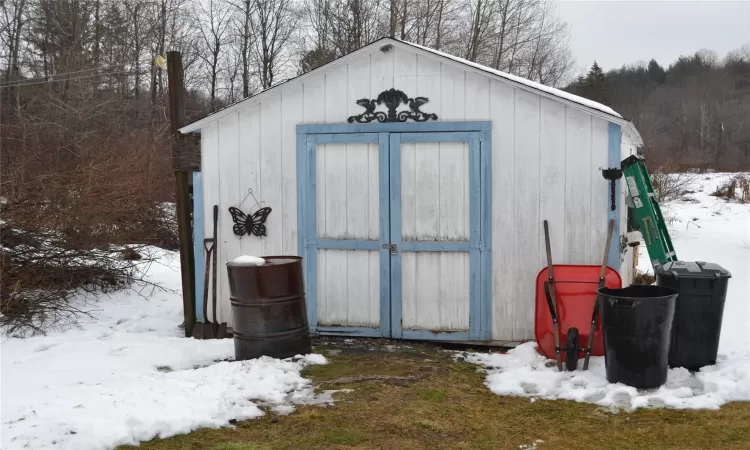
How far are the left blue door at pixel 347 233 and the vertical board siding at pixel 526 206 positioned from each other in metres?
1.36

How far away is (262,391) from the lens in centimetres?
520

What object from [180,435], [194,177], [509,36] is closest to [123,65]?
[509,36]

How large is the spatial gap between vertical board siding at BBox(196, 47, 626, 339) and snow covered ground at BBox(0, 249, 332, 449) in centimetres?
109

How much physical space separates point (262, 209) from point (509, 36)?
24282 millimetres

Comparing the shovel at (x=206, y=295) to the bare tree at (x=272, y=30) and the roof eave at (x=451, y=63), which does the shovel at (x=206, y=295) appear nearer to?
the roof eave at (x=451, y=63)

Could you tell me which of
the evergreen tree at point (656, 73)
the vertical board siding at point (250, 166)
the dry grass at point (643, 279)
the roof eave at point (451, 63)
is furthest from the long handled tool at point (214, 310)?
the evergreen tree at point (656, 73)

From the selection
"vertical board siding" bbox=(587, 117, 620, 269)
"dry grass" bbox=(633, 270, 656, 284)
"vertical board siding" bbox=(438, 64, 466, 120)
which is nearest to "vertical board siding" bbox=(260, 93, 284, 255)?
"vertical board siding" bbox=(438, 64, 466, 120)

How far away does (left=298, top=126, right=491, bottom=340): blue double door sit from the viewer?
6.77 meters

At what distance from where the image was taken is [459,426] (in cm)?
457

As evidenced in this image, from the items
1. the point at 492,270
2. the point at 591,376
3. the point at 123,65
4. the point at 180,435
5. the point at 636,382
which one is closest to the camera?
the point at 180,435

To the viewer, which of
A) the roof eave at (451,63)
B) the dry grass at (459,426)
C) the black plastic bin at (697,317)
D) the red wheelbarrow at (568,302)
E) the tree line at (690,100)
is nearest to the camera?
the dry grass at (459,426)

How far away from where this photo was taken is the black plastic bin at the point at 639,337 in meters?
5.07

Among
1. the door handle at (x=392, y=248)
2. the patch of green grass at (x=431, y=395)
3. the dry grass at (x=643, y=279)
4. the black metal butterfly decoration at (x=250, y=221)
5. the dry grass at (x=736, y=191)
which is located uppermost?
the dry grass at (x=736, y=191)

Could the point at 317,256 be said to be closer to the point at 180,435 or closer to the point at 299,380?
the point at 299,380
